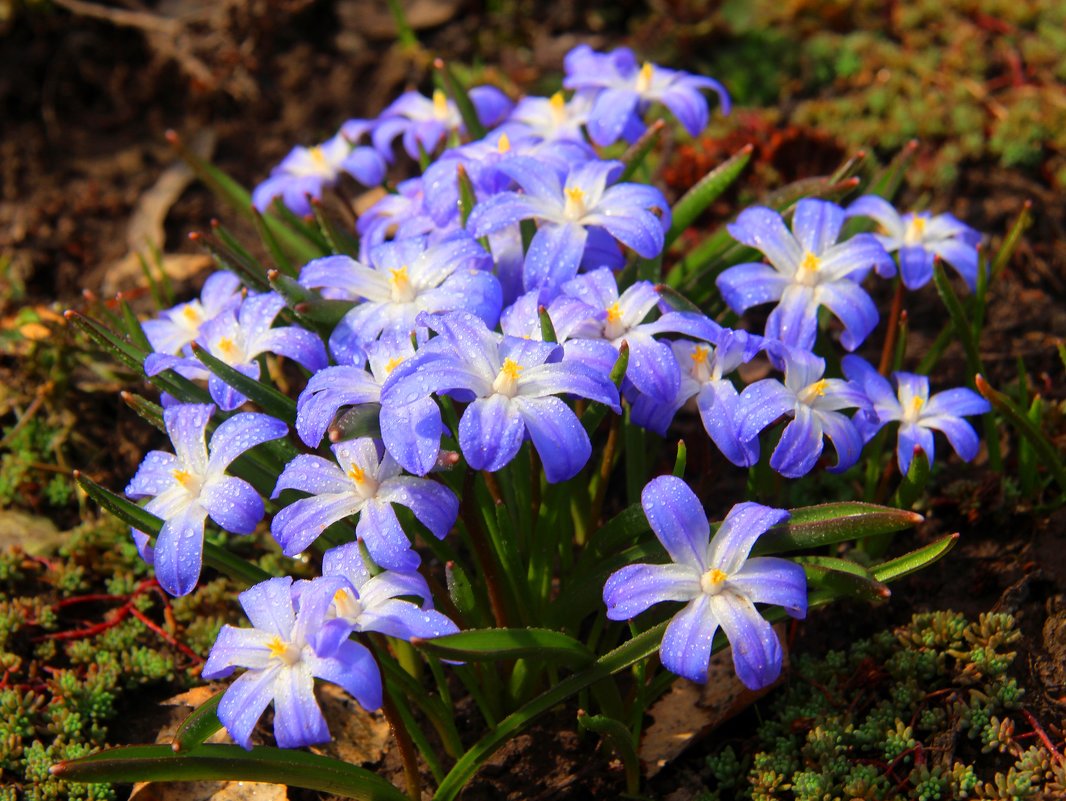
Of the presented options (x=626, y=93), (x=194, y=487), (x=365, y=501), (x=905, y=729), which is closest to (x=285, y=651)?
(x=365, y=501)

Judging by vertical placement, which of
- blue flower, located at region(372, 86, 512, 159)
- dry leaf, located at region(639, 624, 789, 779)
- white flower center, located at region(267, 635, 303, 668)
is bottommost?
dry leaf, located at region(639, 624, 789, 779)

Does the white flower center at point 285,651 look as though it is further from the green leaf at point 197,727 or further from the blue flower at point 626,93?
the blue flower at point 626,93

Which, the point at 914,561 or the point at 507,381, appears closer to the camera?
the point at 507,381

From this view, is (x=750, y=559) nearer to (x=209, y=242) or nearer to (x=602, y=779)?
(x=602, y=779)

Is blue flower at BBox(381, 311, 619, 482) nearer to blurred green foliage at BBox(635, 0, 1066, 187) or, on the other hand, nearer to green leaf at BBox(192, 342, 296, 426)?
green leaf at BBox(192, 342, 296, 426)

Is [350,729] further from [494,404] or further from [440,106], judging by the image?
[440,106]

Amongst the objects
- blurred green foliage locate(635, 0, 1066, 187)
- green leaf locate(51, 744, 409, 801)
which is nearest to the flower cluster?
green leaf locate(51, 744, 409, 801)

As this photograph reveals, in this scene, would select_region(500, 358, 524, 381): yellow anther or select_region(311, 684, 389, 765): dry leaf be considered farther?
select_region(311, 684, 389, 765): dry leaf
